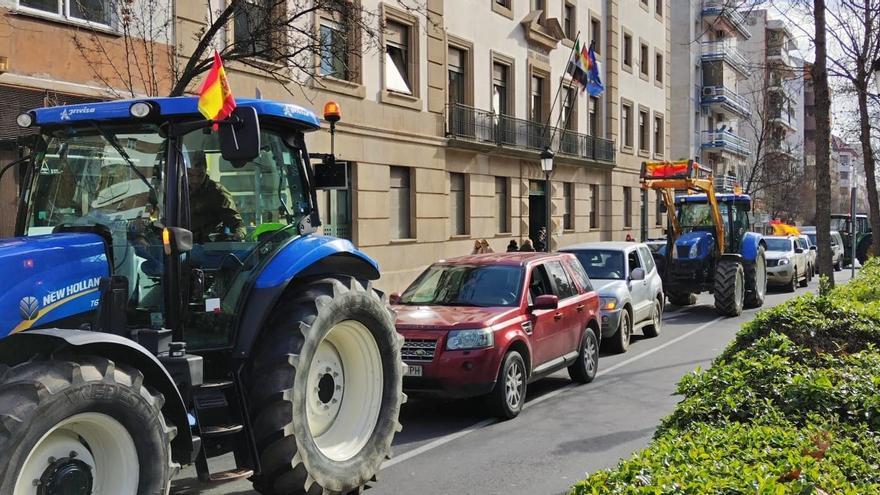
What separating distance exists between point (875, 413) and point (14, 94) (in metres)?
11.5

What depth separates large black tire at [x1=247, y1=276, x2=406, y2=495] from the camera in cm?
509

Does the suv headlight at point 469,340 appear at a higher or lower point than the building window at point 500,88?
lower

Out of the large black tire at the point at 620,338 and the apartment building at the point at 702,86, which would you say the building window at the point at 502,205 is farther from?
the apartment building at the point at 702,86

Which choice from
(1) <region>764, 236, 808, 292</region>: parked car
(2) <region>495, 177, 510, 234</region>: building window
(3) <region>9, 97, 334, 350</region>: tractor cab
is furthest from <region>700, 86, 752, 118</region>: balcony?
(3) <region>9, 97, 334, 350</region>: tractor cab

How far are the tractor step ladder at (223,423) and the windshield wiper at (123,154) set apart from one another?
4.19 ft

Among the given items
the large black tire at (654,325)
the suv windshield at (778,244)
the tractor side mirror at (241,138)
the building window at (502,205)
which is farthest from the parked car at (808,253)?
the tractor side mirror at (241,138)

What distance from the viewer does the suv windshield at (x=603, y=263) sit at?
14.6m

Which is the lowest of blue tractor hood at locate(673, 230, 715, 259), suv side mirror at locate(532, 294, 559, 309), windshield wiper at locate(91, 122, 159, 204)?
suv side mirror at locate(532, 294, 559, 309)

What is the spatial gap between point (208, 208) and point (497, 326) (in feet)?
13.1

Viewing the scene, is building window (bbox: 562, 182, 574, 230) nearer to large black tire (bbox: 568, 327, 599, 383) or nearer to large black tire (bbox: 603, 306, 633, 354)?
large black tire (bbox: 603, 306, 633, 354)

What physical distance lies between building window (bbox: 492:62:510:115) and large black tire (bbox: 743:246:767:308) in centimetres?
966

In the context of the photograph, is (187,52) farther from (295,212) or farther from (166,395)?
(166,395)

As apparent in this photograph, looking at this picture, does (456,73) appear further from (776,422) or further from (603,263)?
(776,422)

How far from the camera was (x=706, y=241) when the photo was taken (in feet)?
63.3
